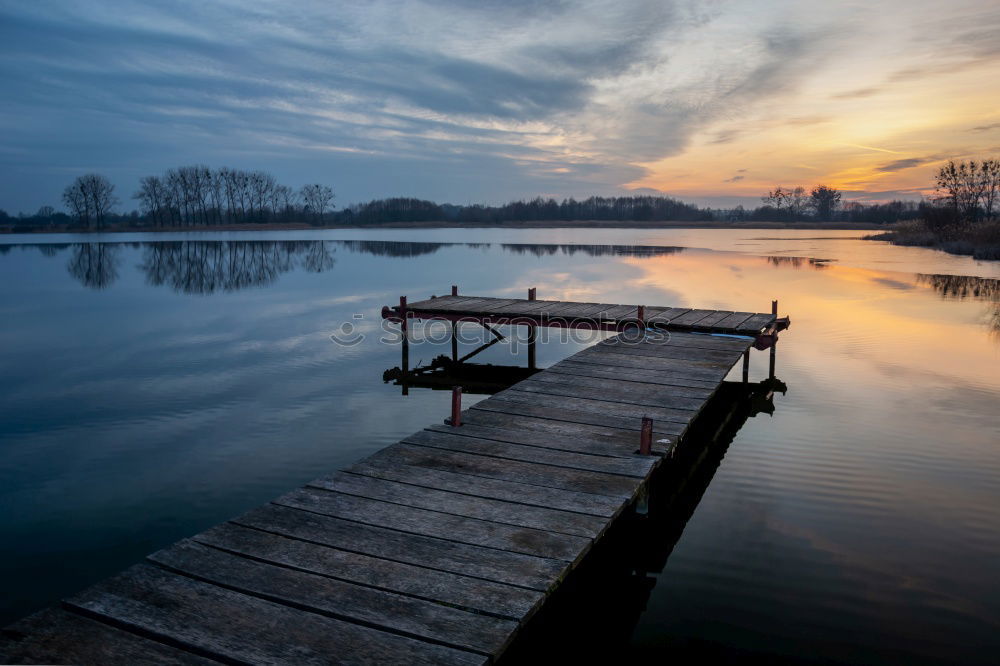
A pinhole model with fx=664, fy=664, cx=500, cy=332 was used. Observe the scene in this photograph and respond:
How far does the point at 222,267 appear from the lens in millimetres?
48531

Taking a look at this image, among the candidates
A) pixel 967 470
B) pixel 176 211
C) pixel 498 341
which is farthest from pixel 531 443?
pixel 176 211

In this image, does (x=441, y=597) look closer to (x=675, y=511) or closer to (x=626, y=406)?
(x=675, y=511)

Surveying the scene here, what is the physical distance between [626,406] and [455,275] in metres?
32.4

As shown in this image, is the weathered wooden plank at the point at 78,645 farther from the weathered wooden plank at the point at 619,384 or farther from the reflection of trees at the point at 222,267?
the reflection of trees at the point at 222,267

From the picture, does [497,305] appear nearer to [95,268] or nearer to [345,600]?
[345,600]

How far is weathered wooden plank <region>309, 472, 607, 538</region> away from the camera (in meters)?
5.46

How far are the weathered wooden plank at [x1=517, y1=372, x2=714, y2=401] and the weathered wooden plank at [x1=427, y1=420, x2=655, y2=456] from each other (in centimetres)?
217

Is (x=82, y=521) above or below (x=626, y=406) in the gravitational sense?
below

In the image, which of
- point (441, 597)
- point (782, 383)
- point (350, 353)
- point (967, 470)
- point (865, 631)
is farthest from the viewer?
point (350, 353)

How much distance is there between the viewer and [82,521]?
7730 millimetres

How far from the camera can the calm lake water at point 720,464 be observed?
593 centimetres

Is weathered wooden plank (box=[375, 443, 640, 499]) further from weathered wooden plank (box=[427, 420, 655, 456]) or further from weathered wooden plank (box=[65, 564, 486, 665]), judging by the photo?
weathered wooden plank (box=[65, 564, 486, 665])

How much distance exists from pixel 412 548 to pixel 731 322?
43.5 ft

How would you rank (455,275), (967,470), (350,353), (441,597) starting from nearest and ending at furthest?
(441,597)
(967,470)
(350,353)
(455,275)
